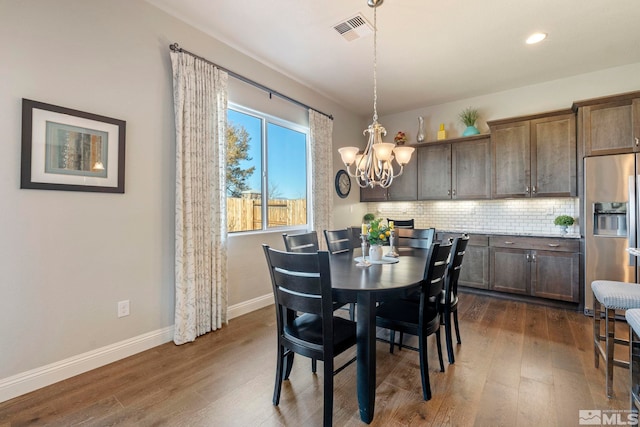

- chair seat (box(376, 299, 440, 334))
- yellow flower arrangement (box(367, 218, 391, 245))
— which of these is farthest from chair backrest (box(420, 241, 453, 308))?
yellow flower arrangement (box(367, 218, 391, 245))

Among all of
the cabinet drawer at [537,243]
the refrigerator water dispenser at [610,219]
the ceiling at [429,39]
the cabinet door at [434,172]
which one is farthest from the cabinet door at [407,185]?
the refrigerator water dispenser at [610,219]

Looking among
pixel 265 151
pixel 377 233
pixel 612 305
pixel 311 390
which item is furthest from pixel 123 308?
pixel 612 305

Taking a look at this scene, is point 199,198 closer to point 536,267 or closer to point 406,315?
point 406,315

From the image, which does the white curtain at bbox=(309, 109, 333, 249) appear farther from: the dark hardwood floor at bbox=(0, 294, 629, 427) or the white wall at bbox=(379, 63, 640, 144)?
the dark hardwood floor at bbox=(0, 294, 629, 427)

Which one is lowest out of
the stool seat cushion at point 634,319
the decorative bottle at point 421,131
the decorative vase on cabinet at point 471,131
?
the stool seat cushion at point 634,319

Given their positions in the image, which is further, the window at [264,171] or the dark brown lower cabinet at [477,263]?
the dark brown lower cabinet at [477,263]

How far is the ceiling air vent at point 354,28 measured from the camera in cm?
276

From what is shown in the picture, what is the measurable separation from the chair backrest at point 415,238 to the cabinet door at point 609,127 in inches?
84.9

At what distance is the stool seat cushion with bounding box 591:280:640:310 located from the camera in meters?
1.85

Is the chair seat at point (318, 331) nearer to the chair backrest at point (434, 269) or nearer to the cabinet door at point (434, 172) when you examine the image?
the chair backrest at point (434, 269)

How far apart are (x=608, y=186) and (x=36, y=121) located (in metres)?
5.38

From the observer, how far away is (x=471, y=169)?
15.0 feet

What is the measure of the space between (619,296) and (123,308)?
143 inches

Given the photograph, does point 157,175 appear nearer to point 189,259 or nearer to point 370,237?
point 189,259
